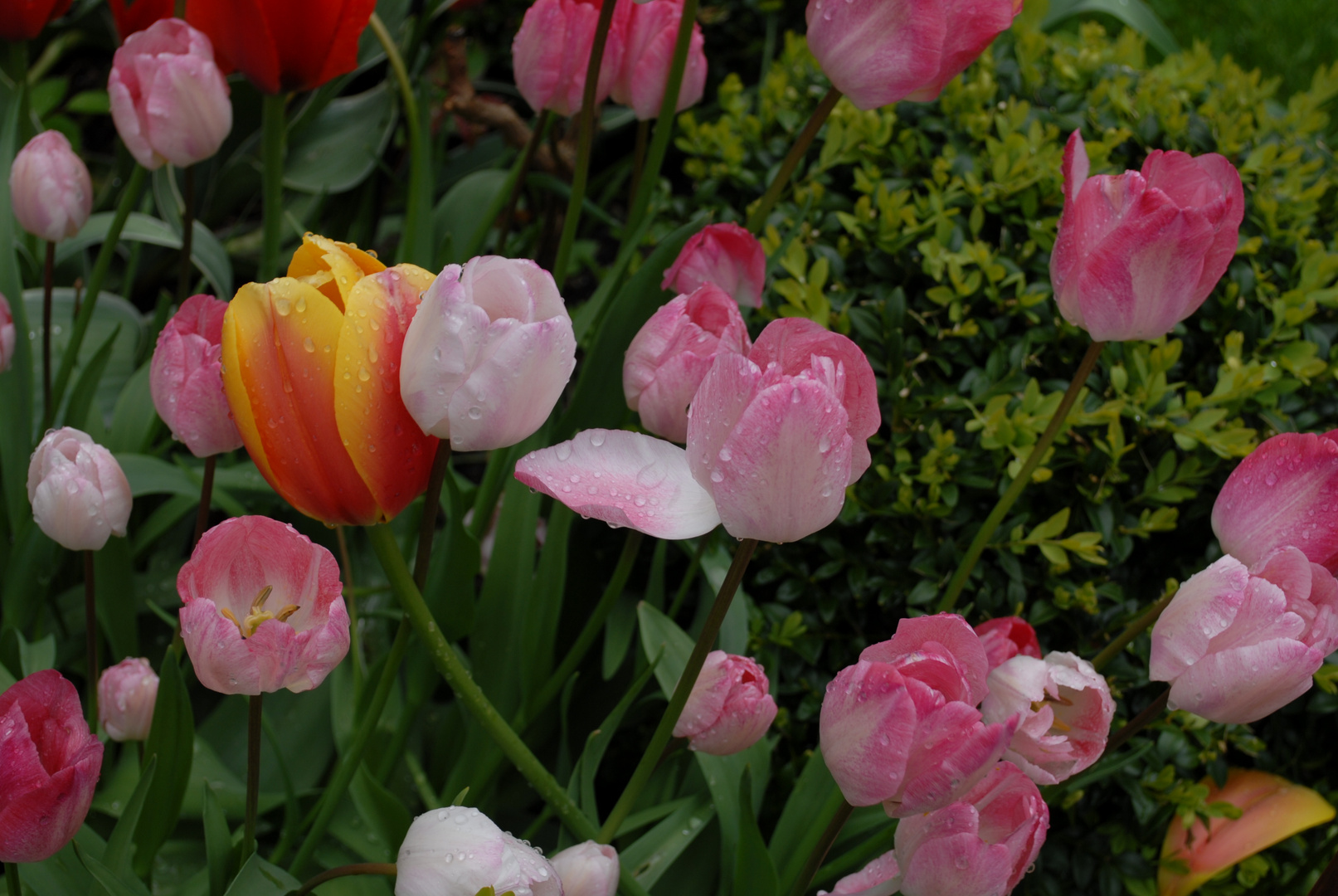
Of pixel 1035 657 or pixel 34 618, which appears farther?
pixel 34 618

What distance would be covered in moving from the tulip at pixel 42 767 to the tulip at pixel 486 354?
317 millimetres

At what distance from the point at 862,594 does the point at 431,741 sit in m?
0.59

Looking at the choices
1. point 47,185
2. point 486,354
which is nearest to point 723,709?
point 486,354

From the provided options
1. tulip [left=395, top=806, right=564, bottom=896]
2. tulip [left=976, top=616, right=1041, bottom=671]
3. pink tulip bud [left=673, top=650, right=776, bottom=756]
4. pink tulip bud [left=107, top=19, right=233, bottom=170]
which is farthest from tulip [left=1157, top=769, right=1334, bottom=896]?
pink tulip bud [left=107, top=19, right=233, bottom=170]

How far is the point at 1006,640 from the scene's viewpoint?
30.7 inches

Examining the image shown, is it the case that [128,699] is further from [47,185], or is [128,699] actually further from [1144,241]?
[1144,241]

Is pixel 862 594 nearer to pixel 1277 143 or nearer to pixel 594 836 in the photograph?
pixel 594 836

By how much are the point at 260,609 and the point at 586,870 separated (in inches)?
11.3

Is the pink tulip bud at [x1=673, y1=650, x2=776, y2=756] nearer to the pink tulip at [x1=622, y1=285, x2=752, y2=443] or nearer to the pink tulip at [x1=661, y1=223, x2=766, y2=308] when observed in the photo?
the pink tulip at [x1=622, y1=285, x2=752, y2=443]

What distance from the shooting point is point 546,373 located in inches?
23.2

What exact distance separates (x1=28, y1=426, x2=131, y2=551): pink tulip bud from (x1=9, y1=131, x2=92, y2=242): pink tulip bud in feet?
1.28

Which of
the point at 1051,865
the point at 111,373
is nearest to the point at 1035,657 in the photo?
the point at 1051,865

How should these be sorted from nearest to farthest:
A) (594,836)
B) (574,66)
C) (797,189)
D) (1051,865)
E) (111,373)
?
(594,836), (574,66), (1051,865), (797,189), (111,373)

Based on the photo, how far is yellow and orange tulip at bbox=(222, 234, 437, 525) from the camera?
0.56m
